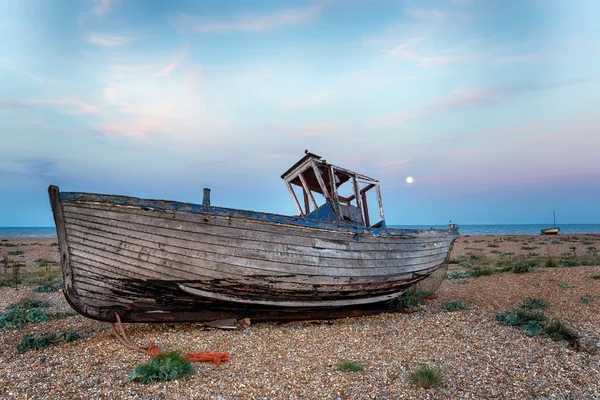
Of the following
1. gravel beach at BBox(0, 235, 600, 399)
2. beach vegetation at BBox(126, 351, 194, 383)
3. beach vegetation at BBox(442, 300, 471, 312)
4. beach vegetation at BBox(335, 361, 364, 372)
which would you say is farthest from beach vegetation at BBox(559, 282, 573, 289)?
beach vegetation at BBox(126, 351, 194, 383)

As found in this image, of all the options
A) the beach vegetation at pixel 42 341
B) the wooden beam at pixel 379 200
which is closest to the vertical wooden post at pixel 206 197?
the beach vegetation at pixel 42 341

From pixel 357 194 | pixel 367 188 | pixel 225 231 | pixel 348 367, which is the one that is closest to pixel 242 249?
pixel 225 231

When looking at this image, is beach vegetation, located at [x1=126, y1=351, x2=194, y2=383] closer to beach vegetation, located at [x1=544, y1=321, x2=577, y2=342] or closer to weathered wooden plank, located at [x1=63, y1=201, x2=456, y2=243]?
weathered wooden plank, located at [x1=63, y1=201, x2=456, y2=243]

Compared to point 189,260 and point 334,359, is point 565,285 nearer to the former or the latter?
point 334,359

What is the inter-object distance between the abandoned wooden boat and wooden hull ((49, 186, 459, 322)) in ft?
0.06

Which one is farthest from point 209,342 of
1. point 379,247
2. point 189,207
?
point 379,247

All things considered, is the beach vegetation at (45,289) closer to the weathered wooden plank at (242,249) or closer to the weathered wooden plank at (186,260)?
the weathered wooden plank at (186,260)

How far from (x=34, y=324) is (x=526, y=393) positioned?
9.41 m

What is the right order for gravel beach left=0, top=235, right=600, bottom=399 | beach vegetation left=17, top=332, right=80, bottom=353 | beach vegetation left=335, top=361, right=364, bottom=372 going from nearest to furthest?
gravel beach left=0, top=235, right=600, bottom=399, beach vegetation left=335, top=361, right=364, bottom=372, beach vegetation left=17, top=332, right=80, bottom=353

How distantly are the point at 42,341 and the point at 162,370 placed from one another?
116 inches

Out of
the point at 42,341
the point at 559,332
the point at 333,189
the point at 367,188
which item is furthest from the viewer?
the point at 367,188

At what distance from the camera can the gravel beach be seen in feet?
15.9

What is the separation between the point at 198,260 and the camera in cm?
660

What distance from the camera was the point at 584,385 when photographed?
16.2 feet
